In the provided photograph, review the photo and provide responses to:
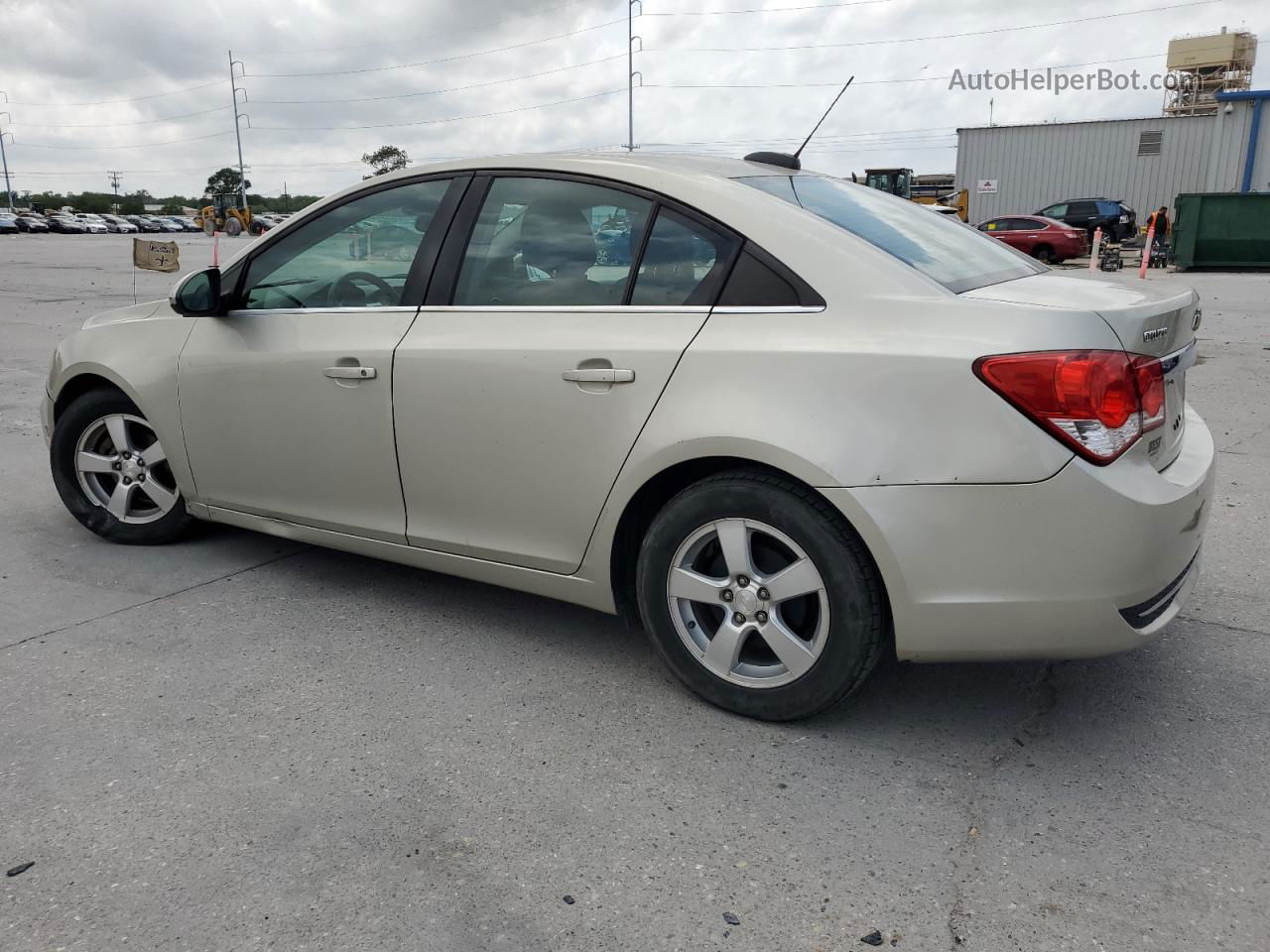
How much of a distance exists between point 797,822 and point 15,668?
8.41 feet

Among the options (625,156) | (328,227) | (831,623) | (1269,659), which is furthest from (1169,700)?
(328,227)

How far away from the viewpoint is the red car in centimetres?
2677

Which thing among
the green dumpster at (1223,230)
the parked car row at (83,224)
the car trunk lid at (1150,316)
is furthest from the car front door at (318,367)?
the parked car row at (83,224)

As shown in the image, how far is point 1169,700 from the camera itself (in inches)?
123

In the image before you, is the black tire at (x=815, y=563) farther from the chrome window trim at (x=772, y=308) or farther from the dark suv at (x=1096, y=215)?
the dark suv at (x=1096, y=215)

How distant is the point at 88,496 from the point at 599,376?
2802 mm

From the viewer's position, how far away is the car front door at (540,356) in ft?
9.93

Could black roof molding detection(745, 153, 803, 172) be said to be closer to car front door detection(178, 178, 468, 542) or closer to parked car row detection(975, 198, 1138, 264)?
car front door detection(178, 178, 468, 542)

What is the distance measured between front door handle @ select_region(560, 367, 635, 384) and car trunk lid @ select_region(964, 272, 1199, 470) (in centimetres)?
95

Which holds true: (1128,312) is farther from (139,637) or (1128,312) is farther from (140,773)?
(139,637)

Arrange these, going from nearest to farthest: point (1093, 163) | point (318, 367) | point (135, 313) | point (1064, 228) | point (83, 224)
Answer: point (318, 367) < point (135, 313) < point (1064, 228) < point (1093, 163) < point (83, 224)

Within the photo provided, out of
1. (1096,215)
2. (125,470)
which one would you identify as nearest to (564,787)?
(125,470)

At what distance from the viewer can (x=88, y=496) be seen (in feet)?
15.1

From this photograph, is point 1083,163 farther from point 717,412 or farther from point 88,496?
point 717,412
